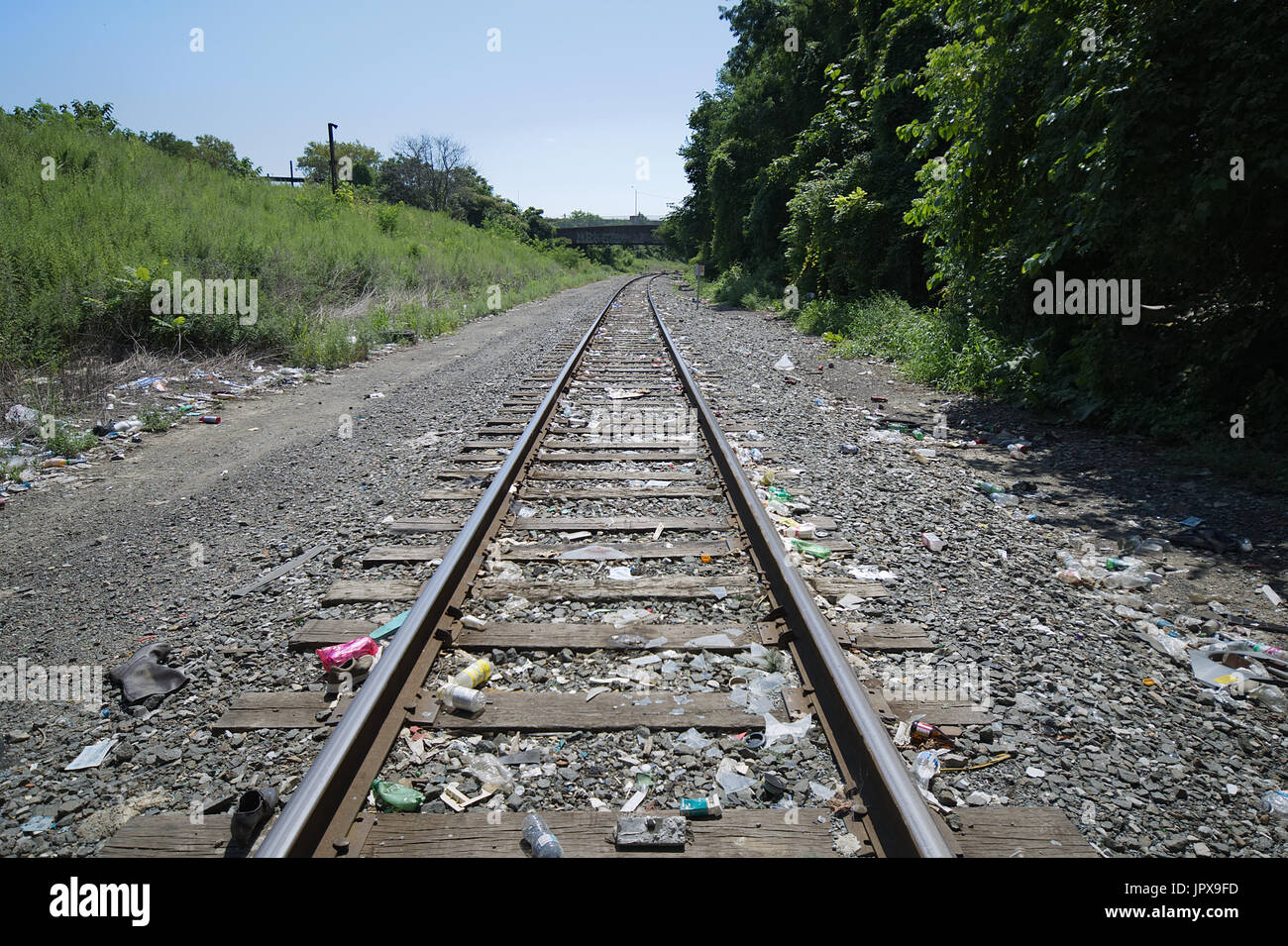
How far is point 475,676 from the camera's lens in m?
2.96

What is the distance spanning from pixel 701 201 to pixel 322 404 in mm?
37246

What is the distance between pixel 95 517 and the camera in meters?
5.20

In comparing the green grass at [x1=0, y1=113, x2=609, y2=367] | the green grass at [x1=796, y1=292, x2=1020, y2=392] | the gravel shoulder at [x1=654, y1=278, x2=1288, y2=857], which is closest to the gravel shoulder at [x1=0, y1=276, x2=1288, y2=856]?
the gravel shoulder at [x1=654, y1=278, x2=1288, y2=857]

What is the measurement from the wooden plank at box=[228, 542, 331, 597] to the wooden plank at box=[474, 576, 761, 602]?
72 cm

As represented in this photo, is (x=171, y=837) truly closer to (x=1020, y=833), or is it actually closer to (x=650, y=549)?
(x=1020, y=833)

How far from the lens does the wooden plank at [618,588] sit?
372 cm

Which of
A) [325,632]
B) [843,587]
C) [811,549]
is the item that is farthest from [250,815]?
[811,549]

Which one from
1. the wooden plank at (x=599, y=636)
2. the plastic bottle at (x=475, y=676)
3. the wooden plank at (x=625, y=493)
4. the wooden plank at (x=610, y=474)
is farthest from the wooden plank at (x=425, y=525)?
the plastic bottle at (x=475, y=676)

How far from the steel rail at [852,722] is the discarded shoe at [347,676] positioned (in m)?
1.82

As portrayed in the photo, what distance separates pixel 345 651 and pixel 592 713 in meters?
1.12

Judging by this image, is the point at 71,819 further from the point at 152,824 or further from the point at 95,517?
the point at 95,517

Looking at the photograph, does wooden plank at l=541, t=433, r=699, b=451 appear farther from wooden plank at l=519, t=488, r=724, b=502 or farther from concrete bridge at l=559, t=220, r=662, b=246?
concrete bridge at l=559, t=220, r=662, b=246

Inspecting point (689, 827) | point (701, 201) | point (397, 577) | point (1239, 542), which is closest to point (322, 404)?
point (397, 577)

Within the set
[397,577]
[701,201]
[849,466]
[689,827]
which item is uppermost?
[701,201]
